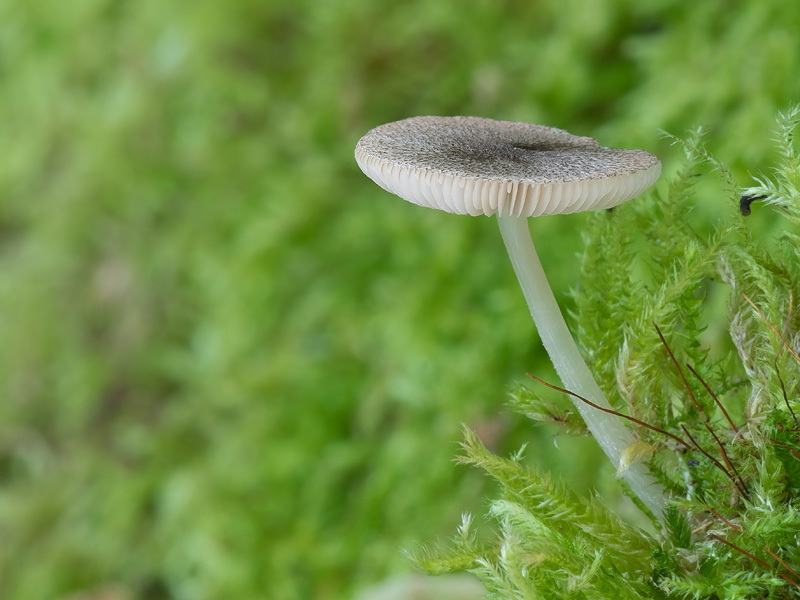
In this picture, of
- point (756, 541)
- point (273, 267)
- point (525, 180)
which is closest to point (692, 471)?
point (756, 541)

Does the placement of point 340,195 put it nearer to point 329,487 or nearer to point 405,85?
point 405,85

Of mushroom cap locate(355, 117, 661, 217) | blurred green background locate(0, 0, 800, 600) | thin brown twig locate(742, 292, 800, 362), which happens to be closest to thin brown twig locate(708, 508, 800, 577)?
thin brown twig locate(742, 292, 800, 362)

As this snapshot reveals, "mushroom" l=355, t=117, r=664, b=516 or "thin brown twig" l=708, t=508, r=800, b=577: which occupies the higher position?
"mushroom" l=355, t=117, r=664, b=516

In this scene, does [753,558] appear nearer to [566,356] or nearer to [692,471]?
[692,471]

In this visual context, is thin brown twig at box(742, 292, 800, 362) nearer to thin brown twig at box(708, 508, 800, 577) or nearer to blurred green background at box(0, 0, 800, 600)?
thin brown twig at box(708, 508, 800, 577)

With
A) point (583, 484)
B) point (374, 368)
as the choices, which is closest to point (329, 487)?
point (374, 368)

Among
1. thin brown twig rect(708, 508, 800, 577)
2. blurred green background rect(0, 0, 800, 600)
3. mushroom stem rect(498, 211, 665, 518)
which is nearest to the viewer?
thin brown twig rect(708, 508, 800, 577)

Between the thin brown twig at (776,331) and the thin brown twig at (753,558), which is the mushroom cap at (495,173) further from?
the thin brown twig at (753,558)
